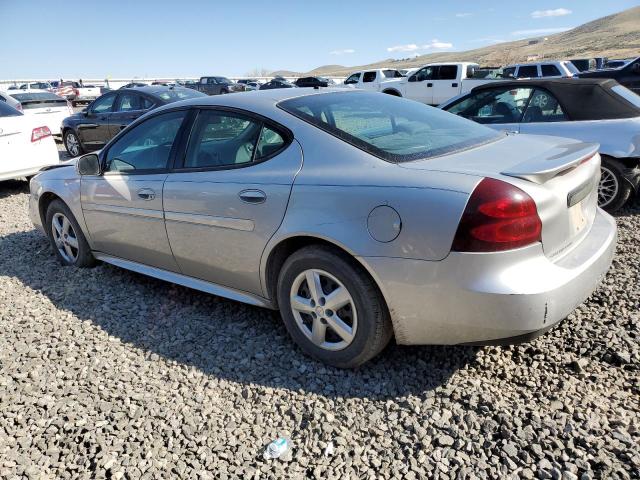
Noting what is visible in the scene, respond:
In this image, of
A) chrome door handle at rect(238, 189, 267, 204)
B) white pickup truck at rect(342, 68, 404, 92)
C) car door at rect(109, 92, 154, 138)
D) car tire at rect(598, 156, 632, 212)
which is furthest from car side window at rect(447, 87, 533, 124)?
white pickup truck at rect(342, 68, 404, 92)

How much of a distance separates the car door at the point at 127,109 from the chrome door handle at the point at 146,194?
6.53m

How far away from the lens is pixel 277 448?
7.61 feet

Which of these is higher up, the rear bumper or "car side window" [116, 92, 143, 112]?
"car side window" [116, 92, 143, 112]

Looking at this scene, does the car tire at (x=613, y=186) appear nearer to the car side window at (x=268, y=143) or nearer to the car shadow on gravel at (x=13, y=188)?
the car side window at (x=268, y=143)

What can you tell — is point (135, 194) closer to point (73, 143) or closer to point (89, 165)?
point (89, 165)

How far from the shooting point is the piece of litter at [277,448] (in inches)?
90.2

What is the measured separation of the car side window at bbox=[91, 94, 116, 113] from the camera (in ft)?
33.3

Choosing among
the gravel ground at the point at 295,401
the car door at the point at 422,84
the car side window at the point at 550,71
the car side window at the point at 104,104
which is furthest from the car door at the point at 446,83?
the gravel ground at the point at 295,401

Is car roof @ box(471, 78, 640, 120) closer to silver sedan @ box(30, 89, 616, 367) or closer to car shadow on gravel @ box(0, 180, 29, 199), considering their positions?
silver sedan @ box(30, 89, 616, 367)

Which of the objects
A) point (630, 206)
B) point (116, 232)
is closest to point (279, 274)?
point (116, 232)

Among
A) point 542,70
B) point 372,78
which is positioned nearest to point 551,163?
point 542,70

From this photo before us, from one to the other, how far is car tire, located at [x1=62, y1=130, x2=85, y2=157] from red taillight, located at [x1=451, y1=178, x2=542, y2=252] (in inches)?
417

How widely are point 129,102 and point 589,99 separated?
8023mm

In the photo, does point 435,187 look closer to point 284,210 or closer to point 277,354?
point 284,210
